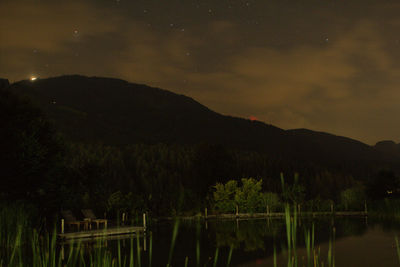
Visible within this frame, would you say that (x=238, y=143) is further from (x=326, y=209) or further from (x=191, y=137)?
(x=326, y=209)

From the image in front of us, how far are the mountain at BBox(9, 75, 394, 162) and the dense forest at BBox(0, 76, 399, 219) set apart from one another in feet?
58.8

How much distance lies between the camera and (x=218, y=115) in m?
124

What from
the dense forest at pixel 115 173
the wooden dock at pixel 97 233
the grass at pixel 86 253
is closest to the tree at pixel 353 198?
the dense forest at pixel 115 173

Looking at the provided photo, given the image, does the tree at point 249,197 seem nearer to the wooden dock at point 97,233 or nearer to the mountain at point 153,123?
the wooden dock at point 97,233

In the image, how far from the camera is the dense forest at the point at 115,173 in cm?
1708

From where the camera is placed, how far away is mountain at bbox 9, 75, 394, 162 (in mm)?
80138

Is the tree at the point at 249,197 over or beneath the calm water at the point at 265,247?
over

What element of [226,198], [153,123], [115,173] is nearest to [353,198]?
[226,198]

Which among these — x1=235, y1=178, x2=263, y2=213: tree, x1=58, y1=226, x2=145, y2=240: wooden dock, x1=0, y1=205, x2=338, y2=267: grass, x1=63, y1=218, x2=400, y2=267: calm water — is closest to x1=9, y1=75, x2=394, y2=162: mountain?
x1=235, y1=178, x2=263, y2=213: tree

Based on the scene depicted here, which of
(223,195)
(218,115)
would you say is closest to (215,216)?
(223,195)

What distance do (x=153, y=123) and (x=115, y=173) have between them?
68.8 meters

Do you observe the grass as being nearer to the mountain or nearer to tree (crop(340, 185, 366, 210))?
tree (crop(340, 185, 366, 210))

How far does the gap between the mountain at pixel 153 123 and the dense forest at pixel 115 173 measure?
58.8ft

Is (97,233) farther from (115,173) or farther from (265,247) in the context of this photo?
(115,173)
